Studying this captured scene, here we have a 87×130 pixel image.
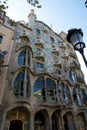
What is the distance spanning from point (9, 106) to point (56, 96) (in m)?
6.10

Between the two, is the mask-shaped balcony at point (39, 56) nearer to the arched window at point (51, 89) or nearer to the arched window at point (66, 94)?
the arched window at point (51, 89)

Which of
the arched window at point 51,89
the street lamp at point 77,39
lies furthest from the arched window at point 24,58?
the street lamp at point 77,39

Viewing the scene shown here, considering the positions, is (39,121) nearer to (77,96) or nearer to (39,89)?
(39,89)

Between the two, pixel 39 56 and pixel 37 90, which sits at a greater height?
pixel 39 56

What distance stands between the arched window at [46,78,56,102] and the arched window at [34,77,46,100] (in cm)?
64

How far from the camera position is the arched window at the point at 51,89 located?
636 inches

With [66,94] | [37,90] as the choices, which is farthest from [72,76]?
[37,90]

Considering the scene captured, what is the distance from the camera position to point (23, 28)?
22469 mm

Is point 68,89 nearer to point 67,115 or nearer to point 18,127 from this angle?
point 67,115

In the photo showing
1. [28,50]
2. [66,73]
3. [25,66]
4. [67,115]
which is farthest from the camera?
[66,73]

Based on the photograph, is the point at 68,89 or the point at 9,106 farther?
the point at 68,89

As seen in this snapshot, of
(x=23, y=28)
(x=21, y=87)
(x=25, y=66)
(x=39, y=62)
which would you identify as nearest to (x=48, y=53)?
(x=39, y=62)

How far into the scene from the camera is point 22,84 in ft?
48.5

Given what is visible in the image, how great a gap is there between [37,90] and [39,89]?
32 centimetres
